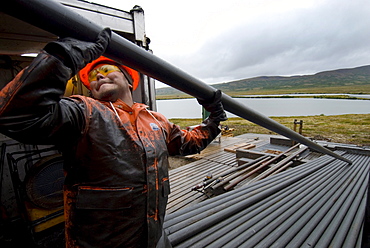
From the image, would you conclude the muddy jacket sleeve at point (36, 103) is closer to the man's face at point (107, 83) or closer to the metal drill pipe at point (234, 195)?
the man's face at point (107, 83)

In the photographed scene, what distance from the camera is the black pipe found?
2.25 feet

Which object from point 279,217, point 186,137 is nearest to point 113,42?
point 186,137

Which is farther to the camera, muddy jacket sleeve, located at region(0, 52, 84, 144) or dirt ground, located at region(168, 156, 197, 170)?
dirt ground, located at region(168, 156, 197, 170)

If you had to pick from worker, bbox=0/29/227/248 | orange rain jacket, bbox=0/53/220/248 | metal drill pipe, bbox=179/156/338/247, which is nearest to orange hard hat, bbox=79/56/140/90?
worker, bbox=0/29/227/248

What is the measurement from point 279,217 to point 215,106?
1493 mm

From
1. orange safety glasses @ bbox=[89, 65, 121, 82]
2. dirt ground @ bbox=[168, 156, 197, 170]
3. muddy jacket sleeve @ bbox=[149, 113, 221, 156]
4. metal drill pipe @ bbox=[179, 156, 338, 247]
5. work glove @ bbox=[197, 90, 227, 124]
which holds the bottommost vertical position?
dirt ground @ bbox=[168, 156, 197, 170]

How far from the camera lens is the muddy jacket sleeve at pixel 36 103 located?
74cm

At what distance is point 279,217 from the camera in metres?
2.03

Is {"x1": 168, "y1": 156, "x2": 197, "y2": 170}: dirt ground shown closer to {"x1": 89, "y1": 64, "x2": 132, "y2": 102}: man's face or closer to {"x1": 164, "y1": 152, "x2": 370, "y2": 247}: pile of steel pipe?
{"x1": 164, "y1": 152, "x2": 370, "y2": 247}: pile of steel pipe

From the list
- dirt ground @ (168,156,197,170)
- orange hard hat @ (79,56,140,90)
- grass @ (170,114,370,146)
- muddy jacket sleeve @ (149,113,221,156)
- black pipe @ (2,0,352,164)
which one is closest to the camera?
black pipe @ (2,0,352,164)

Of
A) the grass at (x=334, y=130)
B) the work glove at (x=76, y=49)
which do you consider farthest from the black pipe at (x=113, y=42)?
the grass at (x=334, y=130)

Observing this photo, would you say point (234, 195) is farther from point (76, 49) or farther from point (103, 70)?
point (76, 49)

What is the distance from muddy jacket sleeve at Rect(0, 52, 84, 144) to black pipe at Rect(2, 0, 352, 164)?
15 centimetres

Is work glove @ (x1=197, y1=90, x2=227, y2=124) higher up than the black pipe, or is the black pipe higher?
the black pipe
